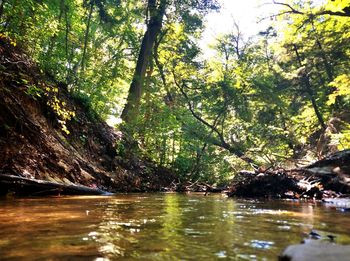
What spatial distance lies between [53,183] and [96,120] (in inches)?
227

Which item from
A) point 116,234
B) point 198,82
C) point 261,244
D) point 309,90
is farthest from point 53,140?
point 309,90

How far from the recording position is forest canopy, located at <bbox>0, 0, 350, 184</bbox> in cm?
1309

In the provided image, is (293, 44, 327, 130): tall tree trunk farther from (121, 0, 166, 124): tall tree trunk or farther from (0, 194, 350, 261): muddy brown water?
(0, 194, 350, 261): muddy brown water

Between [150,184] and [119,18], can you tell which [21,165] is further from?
[119,18]

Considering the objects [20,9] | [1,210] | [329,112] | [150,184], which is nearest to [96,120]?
[150,184]

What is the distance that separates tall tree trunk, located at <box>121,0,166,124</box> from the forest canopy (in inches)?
2.0

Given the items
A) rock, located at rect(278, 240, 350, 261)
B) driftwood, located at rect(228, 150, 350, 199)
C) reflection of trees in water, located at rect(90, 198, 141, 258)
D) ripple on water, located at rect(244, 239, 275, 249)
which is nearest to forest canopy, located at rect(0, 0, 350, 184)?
driftwood, located at rect(228, 150, 350, 199)

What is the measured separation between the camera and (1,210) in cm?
420

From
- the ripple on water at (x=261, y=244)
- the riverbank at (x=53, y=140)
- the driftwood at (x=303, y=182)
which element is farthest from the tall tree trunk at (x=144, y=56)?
the ripple on water at (x=261, y=244)

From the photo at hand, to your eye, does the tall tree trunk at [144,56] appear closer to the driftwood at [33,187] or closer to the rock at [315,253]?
the driftwood at [33,187]

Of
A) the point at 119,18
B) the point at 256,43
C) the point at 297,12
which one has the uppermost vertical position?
the point at 256,43

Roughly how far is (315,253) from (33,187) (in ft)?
19.8

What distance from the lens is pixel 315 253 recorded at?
186 centimetres

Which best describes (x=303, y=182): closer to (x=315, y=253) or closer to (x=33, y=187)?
(x=33, y=187)
